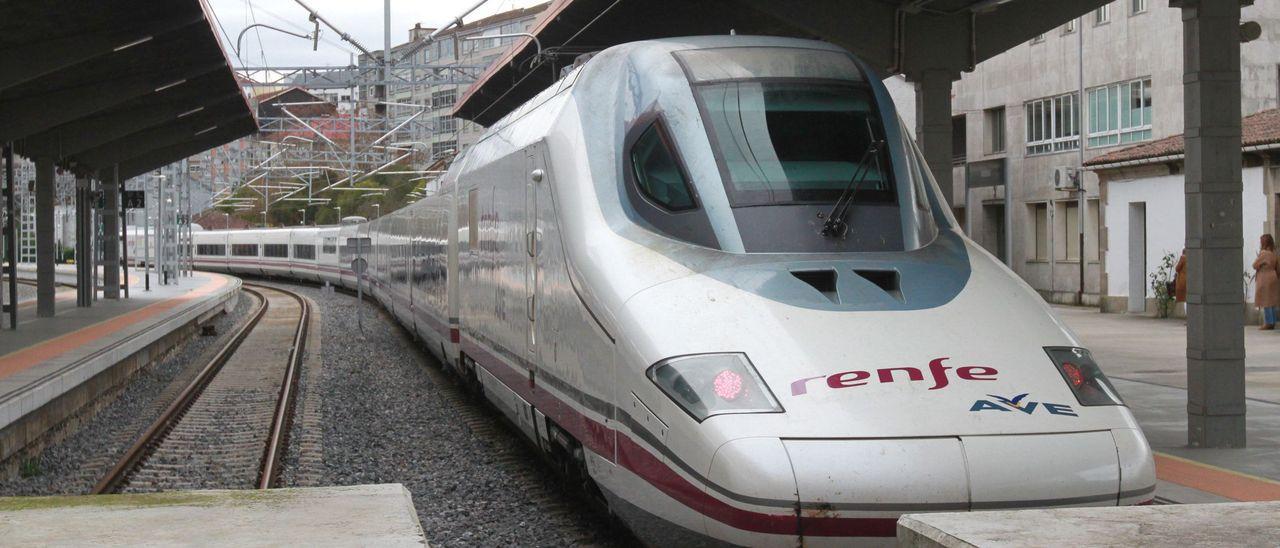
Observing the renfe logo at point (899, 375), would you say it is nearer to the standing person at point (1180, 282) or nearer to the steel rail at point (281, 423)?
the steel rail at point (281, 423)

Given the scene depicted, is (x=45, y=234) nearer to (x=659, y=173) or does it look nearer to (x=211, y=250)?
(x=659, y=173)

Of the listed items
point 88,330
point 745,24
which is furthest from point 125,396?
point 745,24

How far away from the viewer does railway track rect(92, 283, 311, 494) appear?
10.6 metres

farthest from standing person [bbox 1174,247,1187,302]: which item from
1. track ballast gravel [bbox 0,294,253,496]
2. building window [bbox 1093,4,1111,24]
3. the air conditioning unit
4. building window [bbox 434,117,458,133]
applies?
building window [bbox 434,117,458,133]

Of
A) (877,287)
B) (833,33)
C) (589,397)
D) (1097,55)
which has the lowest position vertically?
(589,397)

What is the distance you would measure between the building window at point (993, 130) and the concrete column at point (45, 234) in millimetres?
22903

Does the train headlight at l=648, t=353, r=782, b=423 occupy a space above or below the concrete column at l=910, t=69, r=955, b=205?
below

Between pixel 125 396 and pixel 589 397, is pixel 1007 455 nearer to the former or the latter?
pixel 589 397

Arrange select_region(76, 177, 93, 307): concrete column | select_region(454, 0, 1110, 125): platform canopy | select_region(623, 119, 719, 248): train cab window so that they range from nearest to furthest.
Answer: select_region(623, 119, 719, 248): train cab window < select_region(454, 0, 1110, 125): platform canopy < select_region(76, 177, 93, 307): concrete column

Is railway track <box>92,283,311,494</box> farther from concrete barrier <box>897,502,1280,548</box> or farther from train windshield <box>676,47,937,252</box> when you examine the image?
concrete barrier <box>897,502,1280,548</box>

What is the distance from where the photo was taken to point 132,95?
1934 centimetres

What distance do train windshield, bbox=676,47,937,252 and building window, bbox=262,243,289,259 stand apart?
5087 cm

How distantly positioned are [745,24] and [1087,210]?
56.4 feet

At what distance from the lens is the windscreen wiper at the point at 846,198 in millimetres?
6527
